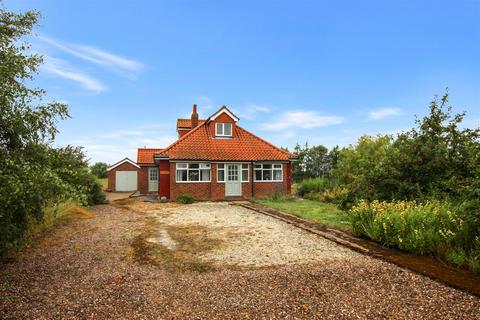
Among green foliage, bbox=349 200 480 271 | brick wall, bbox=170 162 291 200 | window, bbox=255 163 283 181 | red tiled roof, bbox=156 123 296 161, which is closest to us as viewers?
green foliage, bbox=349 200 480 271

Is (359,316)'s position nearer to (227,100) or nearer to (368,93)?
(368,93)

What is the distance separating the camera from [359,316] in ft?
12.8

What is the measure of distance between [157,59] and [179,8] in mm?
4129

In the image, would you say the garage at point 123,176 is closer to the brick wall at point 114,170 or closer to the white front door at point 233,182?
the brick wall at point 114,170

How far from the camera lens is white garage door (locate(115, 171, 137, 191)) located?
108ft

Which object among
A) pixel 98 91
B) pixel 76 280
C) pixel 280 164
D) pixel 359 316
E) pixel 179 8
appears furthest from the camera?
pixel 280 164

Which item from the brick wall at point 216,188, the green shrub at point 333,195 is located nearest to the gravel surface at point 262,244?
the green shrub at point 333,195

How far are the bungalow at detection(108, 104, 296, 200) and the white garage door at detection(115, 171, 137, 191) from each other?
1341cm

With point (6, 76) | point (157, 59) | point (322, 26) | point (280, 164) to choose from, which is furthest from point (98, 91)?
point (280, 164)

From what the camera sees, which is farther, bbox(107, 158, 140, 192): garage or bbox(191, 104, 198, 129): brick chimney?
bbox(107, 158, 140, 192): garage

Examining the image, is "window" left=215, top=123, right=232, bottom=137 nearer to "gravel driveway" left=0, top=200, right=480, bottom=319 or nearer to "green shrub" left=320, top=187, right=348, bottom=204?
"green shrub" left=320, top=187, right=348, bottom=204

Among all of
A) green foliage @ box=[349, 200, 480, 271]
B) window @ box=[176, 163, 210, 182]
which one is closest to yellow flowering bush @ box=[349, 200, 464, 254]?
green foliage @ box=[349, 200, 480, 271]

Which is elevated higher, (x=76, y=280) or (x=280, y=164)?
(x=280, y=164)

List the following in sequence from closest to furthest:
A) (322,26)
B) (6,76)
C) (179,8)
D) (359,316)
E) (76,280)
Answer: (359,316), (6,76), (76,280), (179,8), (322,26)
